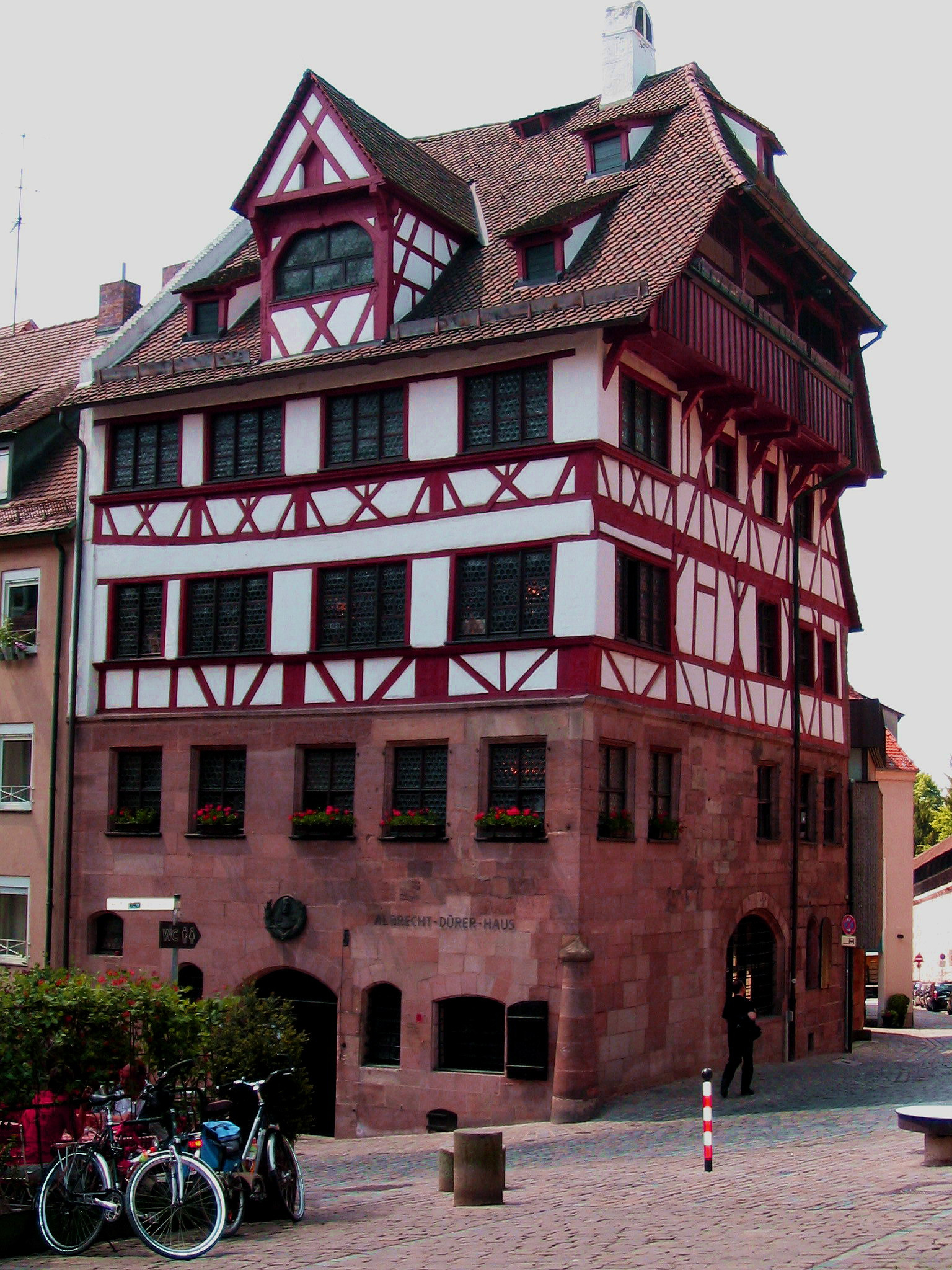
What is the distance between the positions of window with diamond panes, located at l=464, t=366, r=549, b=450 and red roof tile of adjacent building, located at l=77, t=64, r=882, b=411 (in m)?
0.81

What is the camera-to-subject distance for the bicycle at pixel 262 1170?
1321 cm

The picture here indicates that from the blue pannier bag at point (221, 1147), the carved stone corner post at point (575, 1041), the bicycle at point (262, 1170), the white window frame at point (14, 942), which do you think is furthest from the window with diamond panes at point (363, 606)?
the blue pannier bag at point (221, 1147)

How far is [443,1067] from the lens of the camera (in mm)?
24016

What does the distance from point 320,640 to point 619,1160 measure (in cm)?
1056

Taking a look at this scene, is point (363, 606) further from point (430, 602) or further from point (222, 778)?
point (222, 778)

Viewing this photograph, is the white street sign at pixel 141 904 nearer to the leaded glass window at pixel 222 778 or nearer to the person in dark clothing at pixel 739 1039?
the leaded glass window at pixel 222 778

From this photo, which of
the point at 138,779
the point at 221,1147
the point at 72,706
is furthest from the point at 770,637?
→ the point at 221,1147

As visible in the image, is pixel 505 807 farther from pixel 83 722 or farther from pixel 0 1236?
pixel 0 1236

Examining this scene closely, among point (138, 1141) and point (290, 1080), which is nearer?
point (138, 1141)

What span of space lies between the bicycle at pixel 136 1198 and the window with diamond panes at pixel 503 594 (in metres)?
12.0

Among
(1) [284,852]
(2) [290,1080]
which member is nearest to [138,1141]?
(2) [290,1080]

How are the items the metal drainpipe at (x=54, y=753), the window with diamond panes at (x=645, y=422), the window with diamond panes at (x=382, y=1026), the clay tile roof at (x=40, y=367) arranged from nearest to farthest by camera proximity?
the window with diamond panes at (x=382, y=1026)
the window with diamond panes at (x=645, y=422)
the metal drainpipe at (x=54, y=753)
the clay tile roof at (x=40, y=367)

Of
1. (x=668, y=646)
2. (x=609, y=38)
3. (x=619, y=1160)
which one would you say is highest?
(x=609, y=38)

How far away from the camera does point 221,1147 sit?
13.3m
